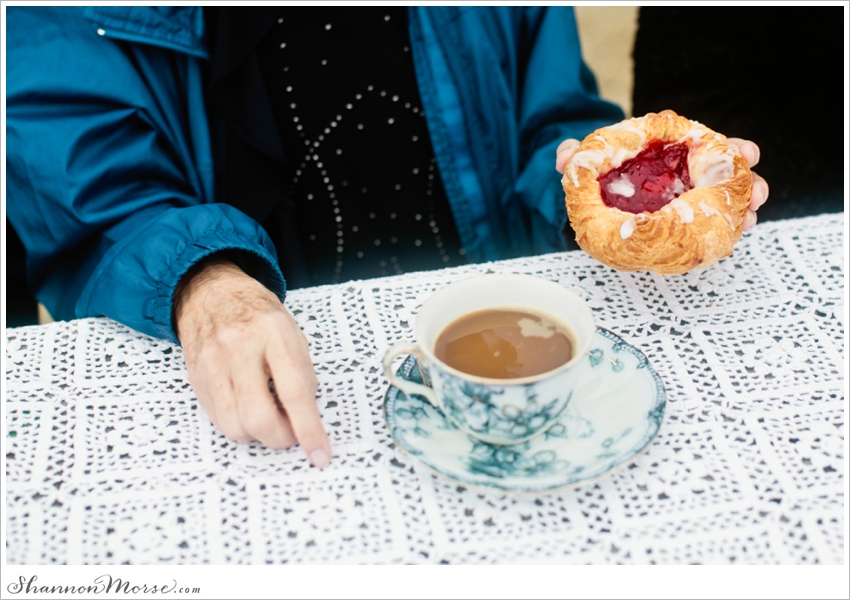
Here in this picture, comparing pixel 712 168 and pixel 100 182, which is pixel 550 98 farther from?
pixel 100 182

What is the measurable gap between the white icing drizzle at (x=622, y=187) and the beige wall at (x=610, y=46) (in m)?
1.44

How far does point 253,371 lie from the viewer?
0.61 meters

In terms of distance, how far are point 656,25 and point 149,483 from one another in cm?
188

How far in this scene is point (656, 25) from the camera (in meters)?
1.83

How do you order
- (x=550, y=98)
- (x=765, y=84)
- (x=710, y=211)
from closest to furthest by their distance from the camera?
1. (x=710, y=211)
2. (x=550, y=98)
3. (x=765, y=84)

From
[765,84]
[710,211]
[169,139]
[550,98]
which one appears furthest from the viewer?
[765,84]

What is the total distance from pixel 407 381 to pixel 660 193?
0.41 meters

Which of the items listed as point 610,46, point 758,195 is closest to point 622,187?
point 758,195

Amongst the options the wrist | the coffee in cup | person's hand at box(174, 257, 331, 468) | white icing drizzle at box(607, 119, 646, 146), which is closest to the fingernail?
person's hand at box(174, 257, 331, 468)

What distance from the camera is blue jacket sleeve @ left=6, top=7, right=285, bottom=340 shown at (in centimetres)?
78

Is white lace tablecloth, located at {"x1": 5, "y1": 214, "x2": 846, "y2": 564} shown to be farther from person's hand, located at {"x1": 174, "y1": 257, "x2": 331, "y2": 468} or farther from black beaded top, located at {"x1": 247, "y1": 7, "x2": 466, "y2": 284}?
black beaded top, located at {"x1": 247, "y1": 7, "x2": 466, "y2": 284}

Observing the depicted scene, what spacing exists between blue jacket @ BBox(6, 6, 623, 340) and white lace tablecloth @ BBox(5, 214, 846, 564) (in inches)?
5.3

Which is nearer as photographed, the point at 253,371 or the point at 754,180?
the point at 253,371

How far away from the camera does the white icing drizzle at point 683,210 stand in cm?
69
